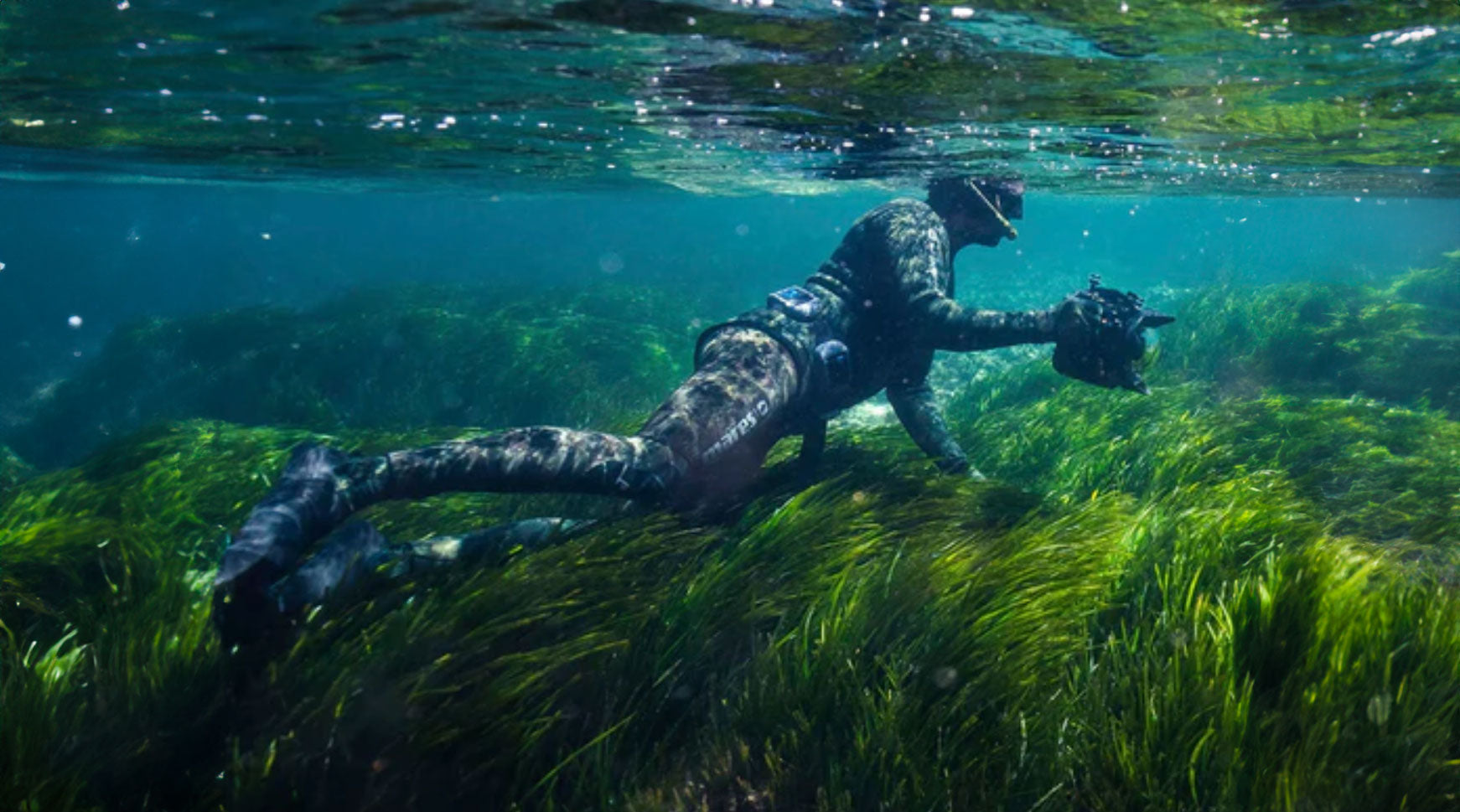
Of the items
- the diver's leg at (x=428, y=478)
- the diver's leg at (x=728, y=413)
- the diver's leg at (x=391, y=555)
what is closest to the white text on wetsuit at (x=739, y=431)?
the diver's leg at (x=728, y=413)

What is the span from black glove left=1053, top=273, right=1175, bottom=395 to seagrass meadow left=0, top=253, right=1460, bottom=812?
41.1 inches

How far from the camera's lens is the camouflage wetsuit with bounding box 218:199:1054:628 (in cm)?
398

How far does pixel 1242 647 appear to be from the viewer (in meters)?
3.11

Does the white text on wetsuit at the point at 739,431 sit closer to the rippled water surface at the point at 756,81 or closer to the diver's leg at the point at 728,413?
the diver's leg at the point at 728,413

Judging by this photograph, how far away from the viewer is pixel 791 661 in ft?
11.4

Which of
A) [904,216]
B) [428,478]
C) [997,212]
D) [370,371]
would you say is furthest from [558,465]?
[370,371]

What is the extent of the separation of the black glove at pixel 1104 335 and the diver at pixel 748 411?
1 centimetres

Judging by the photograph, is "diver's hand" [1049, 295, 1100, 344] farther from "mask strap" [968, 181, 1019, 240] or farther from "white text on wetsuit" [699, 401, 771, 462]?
"mask strap" [968, 181, 1019, 240]

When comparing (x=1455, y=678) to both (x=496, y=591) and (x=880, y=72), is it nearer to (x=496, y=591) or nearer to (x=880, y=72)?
(x=496, y=591)

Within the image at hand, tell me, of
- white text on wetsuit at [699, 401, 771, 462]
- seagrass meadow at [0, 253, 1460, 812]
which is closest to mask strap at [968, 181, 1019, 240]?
seagrass meadow at [0, 253, 1460, 812]

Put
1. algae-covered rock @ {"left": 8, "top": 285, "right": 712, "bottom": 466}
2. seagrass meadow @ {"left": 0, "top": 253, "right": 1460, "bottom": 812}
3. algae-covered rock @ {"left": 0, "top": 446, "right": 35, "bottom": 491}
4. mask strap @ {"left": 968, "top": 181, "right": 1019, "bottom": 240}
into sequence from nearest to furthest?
seagrass meadow @ {"left": 0, "top": 253, "right": 1460, "bottom": 812} < mask strap @ {"left": 968, "top": 181, "right": 1019, "bottom": 240} < algae-covered rock @ {"left": 0, "top": 446, "right": 35, "bottom": 491} < algae-covered rock @ {"left": 8, "top": 285, "right": 712, "bottom": 466}

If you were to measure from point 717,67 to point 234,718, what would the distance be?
7.80 metres

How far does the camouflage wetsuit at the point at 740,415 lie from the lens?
3.98 meters

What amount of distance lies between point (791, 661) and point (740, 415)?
92.8 inches
